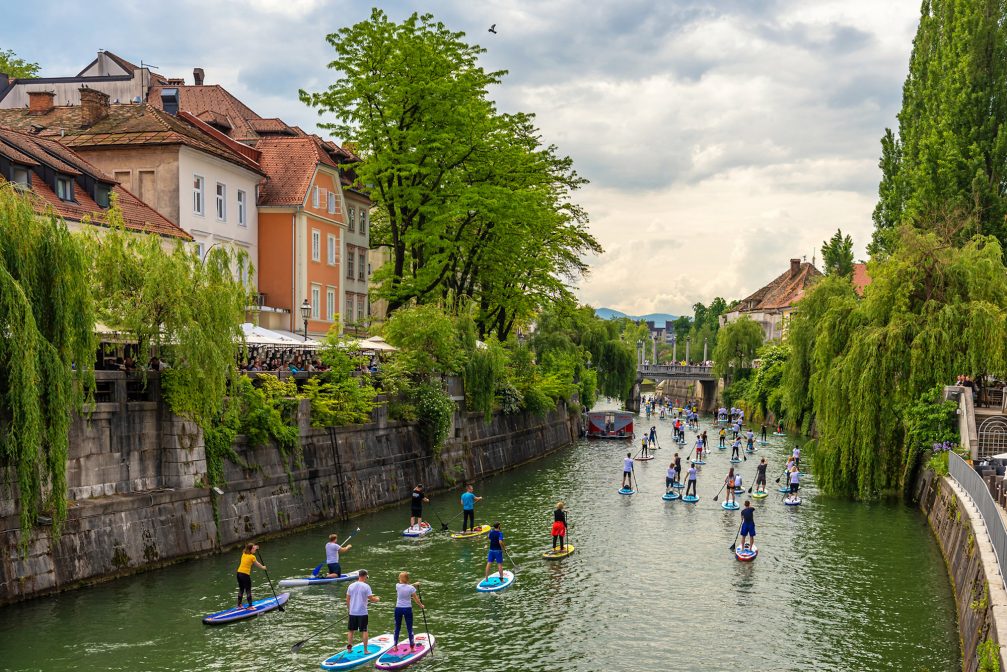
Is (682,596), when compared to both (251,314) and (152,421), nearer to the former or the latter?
(152,421)

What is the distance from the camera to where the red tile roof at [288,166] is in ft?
155

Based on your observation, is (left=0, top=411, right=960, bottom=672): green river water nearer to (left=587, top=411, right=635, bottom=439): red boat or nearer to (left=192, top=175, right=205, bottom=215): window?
(left=192, top=175, right=205, bottom=215): window

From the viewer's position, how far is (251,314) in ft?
106

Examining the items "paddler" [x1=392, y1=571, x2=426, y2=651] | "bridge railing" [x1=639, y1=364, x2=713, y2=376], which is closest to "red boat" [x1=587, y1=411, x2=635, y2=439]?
"bridge railing" [x1=639, y1=364, x2=713, y2=376]

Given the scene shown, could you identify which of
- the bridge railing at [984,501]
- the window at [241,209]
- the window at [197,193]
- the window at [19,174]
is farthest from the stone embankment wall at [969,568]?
the window at [241,209]

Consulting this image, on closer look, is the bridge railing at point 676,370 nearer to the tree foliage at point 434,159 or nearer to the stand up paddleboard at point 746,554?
the tree foliage at point 434,159

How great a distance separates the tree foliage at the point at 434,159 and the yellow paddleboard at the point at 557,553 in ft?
59.3

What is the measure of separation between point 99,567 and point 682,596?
13209 millimetres

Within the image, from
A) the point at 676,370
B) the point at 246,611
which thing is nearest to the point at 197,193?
the point at 246,611

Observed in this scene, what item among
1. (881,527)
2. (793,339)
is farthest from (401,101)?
(881,527)

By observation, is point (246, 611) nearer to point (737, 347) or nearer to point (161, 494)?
point (161, 494)

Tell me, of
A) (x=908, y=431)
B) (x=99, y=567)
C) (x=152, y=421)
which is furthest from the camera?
(x=908, y=431)

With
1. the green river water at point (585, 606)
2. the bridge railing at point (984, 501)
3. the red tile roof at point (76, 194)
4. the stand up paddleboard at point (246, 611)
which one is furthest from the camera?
the red tile roof at point (76, 194)

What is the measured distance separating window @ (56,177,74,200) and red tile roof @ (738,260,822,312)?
103m
